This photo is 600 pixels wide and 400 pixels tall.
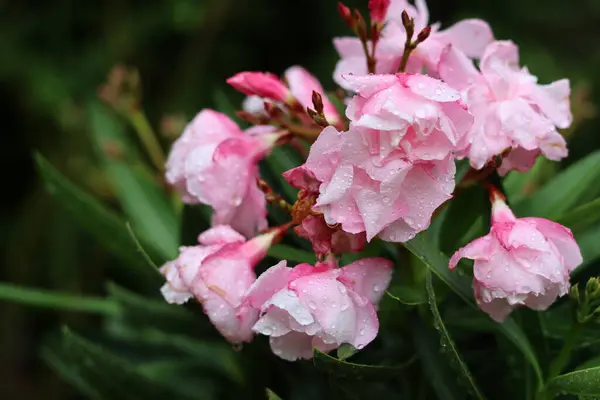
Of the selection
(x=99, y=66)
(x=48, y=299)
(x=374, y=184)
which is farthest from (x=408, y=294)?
(x=99, y=66)

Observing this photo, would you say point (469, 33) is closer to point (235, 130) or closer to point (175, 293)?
point (235, 130)

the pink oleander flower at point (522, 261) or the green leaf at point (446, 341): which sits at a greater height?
the pink oleander flower at point (522, 261)

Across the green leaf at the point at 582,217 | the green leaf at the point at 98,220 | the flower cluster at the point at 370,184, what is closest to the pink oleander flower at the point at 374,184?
the flower cluster at the point at 370,184

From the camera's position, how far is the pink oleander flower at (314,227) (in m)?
0.56

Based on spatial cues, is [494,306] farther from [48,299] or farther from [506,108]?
[48,299]

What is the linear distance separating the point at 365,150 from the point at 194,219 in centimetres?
30

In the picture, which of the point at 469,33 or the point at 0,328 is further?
the point at 0,328

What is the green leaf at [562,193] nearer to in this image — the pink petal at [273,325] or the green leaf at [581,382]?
the green leaf at [581,382]

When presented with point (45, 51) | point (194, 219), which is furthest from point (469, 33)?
point (45, 51)

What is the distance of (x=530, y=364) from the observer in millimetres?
668

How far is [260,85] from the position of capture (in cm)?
66

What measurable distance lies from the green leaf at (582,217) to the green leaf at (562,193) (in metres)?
0.05

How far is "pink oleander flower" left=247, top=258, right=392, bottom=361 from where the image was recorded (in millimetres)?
530

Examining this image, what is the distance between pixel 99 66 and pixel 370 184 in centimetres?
155
